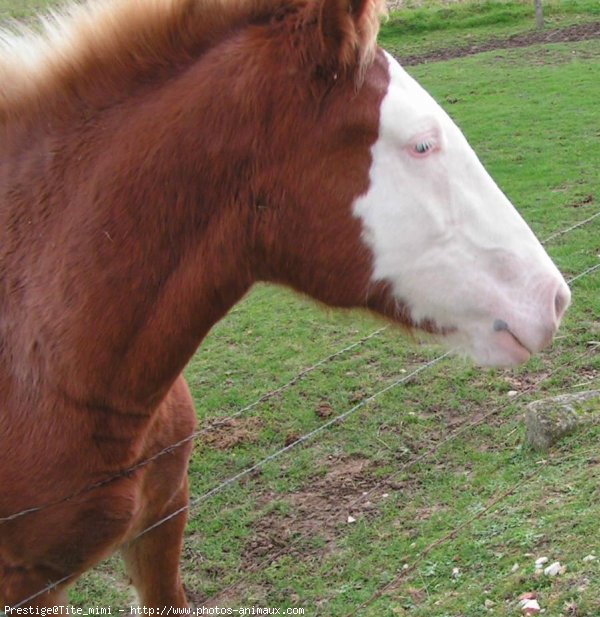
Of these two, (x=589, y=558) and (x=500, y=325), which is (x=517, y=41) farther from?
(x=500, y=325)

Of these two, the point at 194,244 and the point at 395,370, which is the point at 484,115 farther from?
the point at 194,244

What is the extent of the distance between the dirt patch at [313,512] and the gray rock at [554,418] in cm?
90

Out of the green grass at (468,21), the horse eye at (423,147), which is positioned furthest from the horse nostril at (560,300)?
the green grass at (468,21)

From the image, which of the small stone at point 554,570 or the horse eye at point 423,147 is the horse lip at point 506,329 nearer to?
Result: the horse eye at point 423,147

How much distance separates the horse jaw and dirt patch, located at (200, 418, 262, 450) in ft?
9.71

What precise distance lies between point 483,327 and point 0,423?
1.35 metres

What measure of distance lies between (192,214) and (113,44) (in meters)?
0.53

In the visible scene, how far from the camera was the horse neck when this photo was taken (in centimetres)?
213

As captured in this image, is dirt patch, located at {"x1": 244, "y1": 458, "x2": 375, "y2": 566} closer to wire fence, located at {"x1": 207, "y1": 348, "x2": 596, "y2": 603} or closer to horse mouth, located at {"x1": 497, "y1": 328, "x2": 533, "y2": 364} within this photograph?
wire fence, located at {"x1": 207, "y1": 348, "x2": 596, "y2": 603}

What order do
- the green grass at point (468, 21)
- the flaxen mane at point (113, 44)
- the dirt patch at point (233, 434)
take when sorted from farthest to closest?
the green grass at point (468, 21)
the dirt patch at point (233, 434)
the flaxen mane at point (113, 44)

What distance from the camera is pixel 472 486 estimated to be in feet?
13.6

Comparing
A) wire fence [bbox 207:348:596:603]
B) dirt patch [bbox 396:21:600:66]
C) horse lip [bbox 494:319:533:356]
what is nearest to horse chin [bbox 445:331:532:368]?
horse lip [bbox 494:319:533:356]

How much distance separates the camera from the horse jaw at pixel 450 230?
2053 millimetres

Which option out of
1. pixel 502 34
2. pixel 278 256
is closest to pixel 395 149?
pixel 278 256
